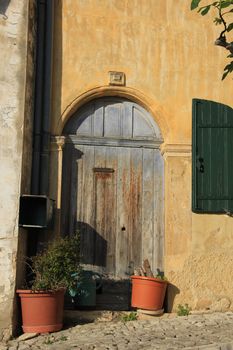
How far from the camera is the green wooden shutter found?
7.27m

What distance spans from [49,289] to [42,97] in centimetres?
254

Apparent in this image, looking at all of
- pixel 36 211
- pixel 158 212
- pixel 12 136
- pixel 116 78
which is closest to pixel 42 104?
pixel 12 136

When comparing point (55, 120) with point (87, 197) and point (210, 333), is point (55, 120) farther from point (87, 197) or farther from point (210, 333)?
point (210, 333)

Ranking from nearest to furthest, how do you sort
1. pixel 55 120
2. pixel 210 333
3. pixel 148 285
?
pixel 210 333, pixel 148 285, pixel 55 120

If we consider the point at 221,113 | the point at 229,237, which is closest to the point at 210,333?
the point at 229,237

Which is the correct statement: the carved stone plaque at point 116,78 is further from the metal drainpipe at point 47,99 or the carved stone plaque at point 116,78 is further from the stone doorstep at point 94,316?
the stone doorstep at point 94,316

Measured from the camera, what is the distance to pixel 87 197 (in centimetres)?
738

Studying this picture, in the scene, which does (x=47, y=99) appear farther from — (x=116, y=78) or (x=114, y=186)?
(x=114, y=186)

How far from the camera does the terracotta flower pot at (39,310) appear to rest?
607cm

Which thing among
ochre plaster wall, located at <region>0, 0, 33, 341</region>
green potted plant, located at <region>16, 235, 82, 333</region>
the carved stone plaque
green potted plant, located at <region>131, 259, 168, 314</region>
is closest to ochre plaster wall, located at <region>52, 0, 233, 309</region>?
the carved stone plaque

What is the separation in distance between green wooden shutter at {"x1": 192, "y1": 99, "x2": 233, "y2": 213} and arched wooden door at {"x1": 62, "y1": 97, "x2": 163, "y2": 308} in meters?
0.57

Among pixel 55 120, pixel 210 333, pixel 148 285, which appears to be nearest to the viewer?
pixel 210 333

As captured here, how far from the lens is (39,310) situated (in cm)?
608

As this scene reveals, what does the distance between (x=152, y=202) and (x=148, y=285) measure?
4.12ft
